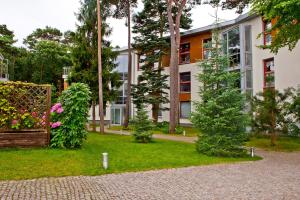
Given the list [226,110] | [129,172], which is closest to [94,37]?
[226,110]

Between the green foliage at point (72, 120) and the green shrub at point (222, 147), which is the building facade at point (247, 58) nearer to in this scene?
the green shrub at point (222, 147)

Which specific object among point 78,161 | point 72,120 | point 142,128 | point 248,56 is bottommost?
point 78,161

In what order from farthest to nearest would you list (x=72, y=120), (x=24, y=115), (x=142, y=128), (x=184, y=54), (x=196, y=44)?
A: (x=184, y=54) < (x=196, y=44) < (x=142, y=128) < (x=72, y=120) < (x=24, y=115)

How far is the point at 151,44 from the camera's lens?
33875 millimetres

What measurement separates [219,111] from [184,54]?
78.0 ft

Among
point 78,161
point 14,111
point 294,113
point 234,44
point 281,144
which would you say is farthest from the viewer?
point 234,44

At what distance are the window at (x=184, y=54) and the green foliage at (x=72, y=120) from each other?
24095 millimetres

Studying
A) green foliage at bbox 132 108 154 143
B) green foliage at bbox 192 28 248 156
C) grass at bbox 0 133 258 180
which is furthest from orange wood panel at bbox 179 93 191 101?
grass at bbox 0 133 258 180

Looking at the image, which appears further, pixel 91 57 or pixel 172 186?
pixel 91 57

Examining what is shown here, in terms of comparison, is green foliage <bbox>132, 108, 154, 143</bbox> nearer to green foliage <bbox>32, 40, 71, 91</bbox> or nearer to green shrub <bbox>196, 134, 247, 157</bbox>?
green shrub <bbox>196, 134, 247, 157</bbox>

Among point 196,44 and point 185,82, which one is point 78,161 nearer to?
point 196,44

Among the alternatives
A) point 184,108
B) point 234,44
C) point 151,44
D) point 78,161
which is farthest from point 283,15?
point 184,108

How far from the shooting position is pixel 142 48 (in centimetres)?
3472

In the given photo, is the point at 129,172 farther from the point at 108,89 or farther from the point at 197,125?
the point at 108,89
